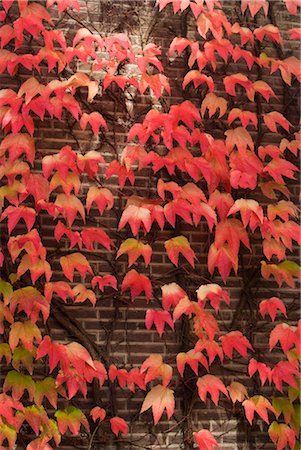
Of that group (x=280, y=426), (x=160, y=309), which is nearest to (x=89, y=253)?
(x=160, y=309)

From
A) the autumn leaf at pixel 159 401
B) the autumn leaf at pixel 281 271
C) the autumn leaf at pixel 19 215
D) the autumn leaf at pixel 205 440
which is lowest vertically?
the autumn leaf at pixel 205 440

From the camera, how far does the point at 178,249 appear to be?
3238 millimetres

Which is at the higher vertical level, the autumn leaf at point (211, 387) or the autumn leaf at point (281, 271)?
the autumn leaf at point (281, 271)

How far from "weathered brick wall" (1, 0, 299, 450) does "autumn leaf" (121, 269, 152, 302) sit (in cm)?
10

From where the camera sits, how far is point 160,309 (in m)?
3.31

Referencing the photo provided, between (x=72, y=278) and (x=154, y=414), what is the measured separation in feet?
2.19

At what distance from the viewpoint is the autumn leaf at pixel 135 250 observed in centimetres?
318

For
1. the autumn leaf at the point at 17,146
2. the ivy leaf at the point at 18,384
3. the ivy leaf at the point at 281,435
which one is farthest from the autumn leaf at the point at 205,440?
the autumn leaf at the point at 17,146

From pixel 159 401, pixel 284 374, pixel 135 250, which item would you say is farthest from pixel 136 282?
pixel 284 374

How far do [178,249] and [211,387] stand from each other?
612 millimetres

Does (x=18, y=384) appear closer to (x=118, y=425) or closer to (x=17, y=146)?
(x=118, y=425)

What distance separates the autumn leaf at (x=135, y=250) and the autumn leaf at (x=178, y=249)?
94mm

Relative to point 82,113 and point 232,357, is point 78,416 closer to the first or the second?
point 232,357

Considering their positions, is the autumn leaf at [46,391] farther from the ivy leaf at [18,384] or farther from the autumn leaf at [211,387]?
the autumn leaf at [211,387]
